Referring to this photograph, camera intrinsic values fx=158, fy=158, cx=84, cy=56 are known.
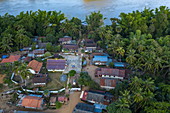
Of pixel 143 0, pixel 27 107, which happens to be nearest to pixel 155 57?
pixel 27 107

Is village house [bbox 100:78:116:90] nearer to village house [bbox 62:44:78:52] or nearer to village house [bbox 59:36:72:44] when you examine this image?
village house [bbox 62:44:78:52]

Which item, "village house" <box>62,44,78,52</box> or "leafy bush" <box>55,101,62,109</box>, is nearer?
"leafy bush" <box>55,101,62,109</box>

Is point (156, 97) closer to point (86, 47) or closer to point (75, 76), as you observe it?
point (75, 76)

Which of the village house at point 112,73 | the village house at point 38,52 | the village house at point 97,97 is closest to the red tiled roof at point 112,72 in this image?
the village house at point 112,73

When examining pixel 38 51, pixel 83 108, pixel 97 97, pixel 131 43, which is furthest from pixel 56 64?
pixel 131 43

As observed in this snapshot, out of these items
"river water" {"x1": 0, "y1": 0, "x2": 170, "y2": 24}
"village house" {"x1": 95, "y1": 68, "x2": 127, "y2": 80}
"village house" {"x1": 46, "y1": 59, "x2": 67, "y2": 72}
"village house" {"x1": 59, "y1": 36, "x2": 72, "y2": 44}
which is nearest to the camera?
"village house" {"x1": 95, "y1": 68, "x2": 127, "y2": 80}

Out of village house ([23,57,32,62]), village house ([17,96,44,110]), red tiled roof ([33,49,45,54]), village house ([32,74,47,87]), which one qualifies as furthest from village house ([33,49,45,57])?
village house ([17,96,44,110])

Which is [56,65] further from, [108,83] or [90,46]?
[90,46]
